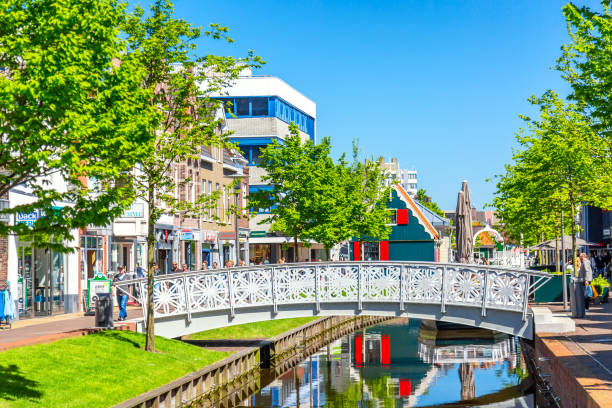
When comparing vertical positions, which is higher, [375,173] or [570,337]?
[375,173]

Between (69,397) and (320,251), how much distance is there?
76639 mm

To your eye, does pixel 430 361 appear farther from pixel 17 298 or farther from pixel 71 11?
pixel 71 11

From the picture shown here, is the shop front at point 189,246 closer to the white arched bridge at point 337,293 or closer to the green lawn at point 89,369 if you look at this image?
the white arched bridge at point 337,293

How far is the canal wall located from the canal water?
50 cm

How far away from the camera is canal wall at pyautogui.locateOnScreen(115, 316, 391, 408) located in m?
20.8

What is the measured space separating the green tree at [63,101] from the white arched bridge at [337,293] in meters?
11.1

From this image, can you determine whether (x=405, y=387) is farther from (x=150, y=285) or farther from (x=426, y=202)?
(x=426, y=202)

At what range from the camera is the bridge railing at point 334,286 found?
88.2 ft

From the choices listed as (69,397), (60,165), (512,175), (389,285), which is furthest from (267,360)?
(512,175)

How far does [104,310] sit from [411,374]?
10.7 metres

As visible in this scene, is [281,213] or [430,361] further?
[281,213]

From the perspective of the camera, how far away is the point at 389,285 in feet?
92.3

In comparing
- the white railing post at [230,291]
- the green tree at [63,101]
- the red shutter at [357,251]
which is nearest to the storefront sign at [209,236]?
the red shutter at [357,251]

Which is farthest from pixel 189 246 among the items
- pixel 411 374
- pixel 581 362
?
pixel 581 362
